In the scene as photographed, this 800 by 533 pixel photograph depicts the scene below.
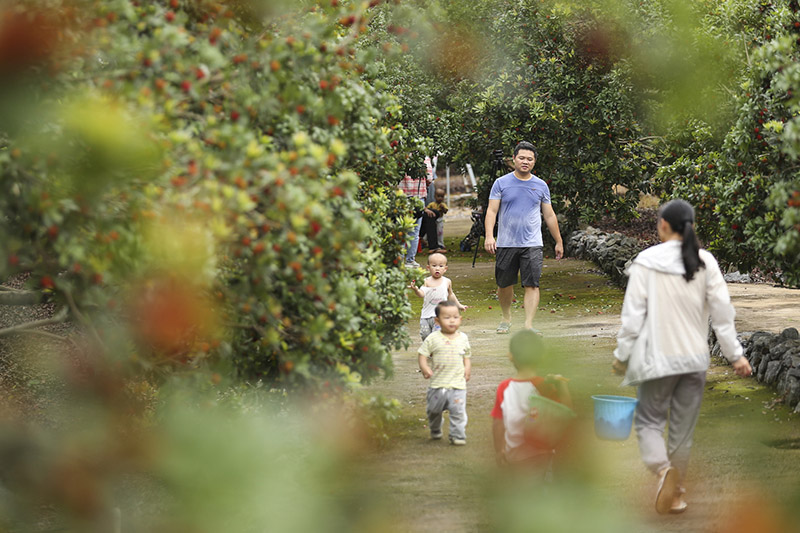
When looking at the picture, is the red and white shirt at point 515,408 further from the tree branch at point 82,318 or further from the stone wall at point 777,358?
the stone wall at point 777,358

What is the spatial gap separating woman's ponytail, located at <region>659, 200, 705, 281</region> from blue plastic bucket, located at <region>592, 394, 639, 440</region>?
72cm

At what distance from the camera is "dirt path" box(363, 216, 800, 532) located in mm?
1598

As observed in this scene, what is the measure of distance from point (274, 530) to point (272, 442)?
18 centimetres

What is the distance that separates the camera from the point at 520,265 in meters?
10.4

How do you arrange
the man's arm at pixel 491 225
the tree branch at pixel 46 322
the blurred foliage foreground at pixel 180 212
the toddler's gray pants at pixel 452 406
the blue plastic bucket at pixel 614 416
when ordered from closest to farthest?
the blurred foliage foreground at pixel 180 212 < the tree branch at pixel 46 322 < the blue plastic bucket at pixel 614 416 < the toddler's gray pants at pixel 452 406 < the man's arm at pixel 491 225

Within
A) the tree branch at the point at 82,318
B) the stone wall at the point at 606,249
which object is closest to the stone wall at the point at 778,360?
the tree branch at the point at 82,318

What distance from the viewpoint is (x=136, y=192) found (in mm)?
3857

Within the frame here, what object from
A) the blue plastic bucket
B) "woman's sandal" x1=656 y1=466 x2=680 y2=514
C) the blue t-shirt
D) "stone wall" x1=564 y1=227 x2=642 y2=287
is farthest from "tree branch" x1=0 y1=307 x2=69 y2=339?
"stone wall" x1=564 y1=227 x2=642 y2=287

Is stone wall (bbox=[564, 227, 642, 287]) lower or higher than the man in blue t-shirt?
lower

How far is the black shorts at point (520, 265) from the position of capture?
10.2 meters

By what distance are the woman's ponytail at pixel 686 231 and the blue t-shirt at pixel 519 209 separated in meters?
4.87

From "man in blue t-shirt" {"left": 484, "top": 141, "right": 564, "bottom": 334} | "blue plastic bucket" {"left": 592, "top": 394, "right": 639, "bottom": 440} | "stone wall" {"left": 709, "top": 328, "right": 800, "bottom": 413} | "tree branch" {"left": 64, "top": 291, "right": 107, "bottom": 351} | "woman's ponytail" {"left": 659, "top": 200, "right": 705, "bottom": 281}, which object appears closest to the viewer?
"tree branch" {"left": 64, "top": 291, "right": 107, "bottom": 351}

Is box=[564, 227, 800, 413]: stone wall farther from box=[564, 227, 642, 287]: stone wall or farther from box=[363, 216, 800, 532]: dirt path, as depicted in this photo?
box=[564, 227, 642, 287]: stone wall

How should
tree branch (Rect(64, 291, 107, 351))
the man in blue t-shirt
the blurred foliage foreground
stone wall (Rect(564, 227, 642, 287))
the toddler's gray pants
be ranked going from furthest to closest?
stone wall (Rect(564, 227, 642, 287)) < the man in blue t-shirt < the toddler's gray pants < tree branch (Rect(64, 291, 107, 351)) < the blurred foliage foreground
